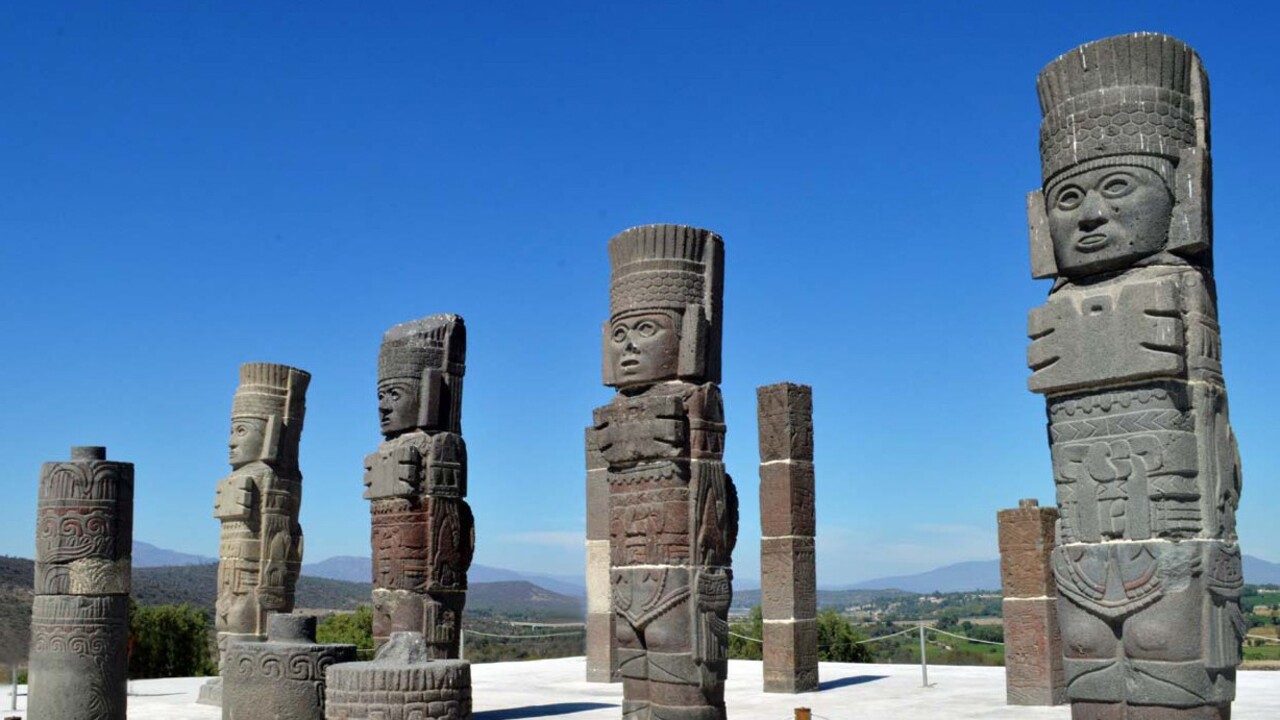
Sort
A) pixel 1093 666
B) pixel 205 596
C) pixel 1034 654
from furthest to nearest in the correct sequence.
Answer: pixel 205 596, pixel 1034 654, pixel 1093 666

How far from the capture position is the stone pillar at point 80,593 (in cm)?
1088

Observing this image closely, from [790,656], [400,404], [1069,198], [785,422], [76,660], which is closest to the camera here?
[1069,198]

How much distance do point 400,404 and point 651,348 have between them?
4.02 metres

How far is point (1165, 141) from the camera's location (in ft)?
20.7

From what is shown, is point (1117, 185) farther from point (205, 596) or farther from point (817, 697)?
point (205, 596)

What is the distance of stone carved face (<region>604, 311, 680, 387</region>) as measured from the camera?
9.12m

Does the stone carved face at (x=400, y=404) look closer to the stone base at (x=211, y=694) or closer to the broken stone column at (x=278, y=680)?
the broken stone column at (x=278, y=680)

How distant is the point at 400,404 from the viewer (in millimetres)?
12172

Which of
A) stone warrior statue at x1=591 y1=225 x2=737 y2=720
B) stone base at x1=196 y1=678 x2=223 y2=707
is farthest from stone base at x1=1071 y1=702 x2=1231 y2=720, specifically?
stone base at x1=196 y1=678 x2=223 y2=707

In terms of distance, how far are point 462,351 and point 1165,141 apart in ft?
26.0

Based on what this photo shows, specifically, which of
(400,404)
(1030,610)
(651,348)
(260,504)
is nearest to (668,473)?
(651,348)

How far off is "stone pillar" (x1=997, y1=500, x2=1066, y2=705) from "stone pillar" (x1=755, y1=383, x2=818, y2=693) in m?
2.60

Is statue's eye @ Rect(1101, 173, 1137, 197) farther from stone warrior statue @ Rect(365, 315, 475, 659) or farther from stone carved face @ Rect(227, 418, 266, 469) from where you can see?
stone carved face @ Rect(227, 418, 266, 469)

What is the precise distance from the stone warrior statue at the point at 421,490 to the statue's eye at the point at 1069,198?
7.17 metres
